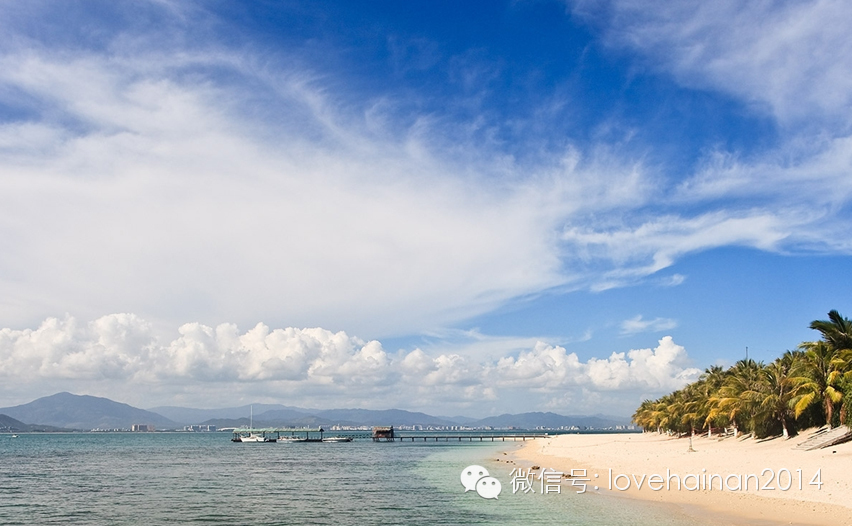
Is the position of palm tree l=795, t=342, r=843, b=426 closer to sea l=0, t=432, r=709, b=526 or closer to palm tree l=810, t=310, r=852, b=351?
palm tree l=810, t=310, r=852, b=351

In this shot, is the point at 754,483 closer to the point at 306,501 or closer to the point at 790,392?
the point at 790,392

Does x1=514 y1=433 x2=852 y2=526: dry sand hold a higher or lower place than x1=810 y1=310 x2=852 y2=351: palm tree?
lower

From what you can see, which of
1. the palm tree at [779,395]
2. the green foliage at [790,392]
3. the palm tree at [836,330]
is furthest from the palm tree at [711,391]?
the palm tree at [836,330]

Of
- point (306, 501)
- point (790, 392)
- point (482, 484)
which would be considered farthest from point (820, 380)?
point (306, 501)

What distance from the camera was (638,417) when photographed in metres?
122

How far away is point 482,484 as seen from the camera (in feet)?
139

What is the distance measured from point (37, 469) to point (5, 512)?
40.0 meters

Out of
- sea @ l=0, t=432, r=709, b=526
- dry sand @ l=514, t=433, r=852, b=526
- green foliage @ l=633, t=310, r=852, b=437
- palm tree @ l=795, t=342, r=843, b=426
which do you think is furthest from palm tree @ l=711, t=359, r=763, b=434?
sea @ l=0, t=432, r=709, b=526

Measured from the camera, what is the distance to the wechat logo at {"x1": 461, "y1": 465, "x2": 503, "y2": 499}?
3794 cm

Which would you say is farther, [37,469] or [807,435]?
[37,469]

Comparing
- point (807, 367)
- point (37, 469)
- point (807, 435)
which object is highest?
point (807, 367)

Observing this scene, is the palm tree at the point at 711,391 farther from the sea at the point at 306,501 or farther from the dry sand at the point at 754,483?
the sea at the point at 306,501

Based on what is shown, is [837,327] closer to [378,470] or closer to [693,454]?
[693,454]

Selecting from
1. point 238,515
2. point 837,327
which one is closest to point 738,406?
point 837,327
